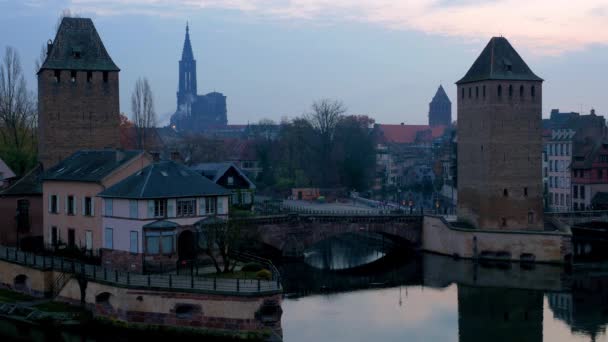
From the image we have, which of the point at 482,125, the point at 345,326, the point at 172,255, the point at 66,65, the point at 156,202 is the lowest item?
the point at 345,326

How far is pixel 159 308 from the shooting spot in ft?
120

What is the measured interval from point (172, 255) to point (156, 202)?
2.66 metres

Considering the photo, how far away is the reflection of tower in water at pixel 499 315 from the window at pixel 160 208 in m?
15.1

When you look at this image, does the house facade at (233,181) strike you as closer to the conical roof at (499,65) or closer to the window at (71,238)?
the window at (71,238)

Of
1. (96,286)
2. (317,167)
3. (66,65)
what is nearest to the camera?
(96,286)

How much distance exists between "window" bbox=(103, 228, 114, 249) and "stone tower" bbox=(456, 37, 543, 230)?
29123 mm

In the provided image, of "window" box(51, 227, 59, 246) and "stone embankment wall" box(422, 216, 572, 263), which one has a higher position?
"window" box(51, 227, 59, 246)

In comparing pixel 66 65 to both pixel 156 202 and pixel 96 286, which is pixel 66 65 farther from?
pixel 96 286

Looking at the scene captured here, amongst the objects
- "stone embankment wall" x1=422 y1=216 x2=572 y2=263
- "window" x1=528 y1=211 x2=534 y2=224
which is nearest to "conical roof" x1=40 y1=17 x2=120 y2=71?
"stone embankment wall" x1=422 y1=216 x2=572 y2=263

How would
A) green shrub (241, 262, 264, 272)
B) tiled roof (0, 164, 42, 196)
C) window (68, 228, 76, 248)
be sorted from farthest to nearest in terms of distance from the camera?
tiled roof (0, 164, 42, 196) → window (68, 228, 76, 248) → green shrub (241, 262, 264, 272)

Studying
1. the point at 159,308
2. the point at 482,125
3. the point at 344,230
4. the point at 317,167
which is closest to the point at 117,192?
the point at 159,308

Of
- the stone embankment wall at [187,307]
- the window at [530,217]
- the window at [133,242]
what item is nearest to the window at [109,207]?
the window at [133,242]

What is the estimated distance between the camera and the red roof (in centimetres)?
16888

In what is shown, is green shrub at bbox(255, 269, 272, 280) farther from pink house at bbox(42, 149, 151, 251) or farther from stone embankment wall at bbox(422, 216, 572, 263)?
stone embankment wall at bbox(422, 216, 572, 263)
